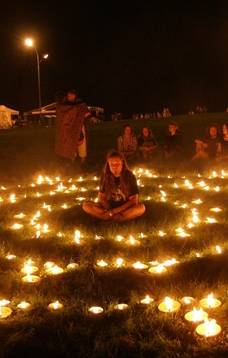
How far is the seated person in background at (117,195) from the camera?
694 centimetres

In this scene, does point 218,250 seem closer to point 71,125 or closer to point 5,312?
point 5,312

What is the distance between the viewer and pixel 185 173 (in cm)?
1122

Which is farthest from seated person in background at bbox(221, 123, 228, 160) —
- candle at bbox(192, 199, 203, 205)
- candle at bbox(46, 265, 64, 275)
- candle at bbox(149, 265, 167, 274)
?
candle at bbox(46, 265, 64, 275)

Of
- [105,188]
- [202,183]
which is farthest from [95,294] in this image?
[202,183]

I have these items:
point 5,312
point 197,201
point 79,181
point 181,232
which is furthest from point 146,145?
point 5,312

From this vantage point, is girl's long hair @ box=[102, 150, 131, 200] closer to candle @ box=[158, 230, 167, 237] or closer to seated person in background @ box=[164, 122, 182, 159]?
candle @ box=[158, 230, 167, 237]

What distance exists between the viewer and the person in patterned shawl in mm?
11898

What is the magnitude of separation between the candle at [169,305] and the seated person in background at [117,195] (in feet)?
8.64

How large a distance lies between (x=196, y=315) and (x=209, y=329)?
25 centimetres

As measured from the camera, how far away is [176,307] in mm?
4312

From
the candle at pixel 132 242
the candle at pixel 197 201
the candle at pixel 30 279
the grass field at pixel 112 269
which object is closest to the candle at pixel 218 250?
the grass field at pixel 112 269

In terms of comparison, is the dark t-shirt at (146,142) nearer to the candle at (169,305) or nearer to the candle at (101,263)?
the candle at (101,263)

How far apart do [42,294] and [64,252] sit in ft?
4.04

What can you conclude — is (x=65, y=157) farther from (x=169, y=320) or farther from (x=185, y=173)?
(x=169, y=320)
